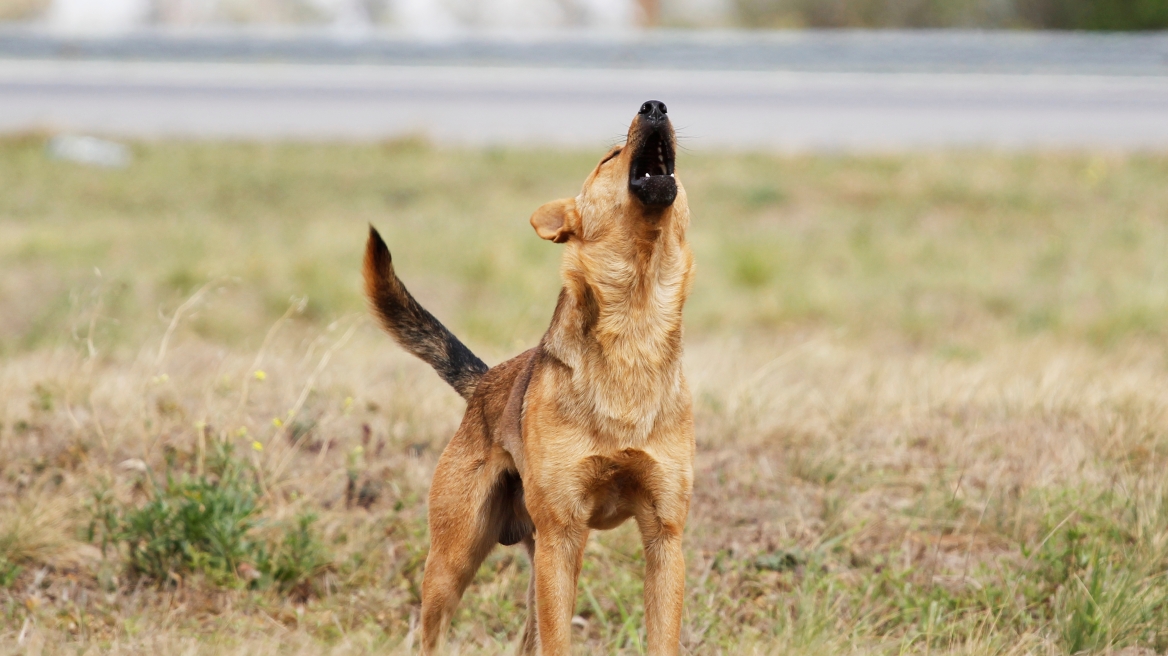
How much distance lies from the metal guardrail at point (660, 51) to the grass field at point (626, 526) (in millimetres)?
11895

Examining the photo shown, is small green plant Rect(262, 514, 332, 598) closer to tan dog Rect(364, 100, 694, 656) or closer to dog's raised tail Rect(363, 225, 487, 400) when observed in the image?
dog's raised tail Rect(363, 225, 487, 400)

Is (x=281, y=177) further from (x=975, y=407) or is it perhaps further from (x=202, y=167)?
(x=975, y=407)

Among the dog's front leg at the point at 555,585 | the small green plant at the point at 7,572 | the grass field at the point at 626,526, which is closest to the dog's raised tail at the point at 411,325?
the grass field at the point at 626,526

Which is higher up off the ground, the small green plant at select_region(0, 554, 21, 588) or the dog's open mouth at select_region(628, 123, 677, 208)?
the dog's open mouth at select_region(628, 123, 677, 208)

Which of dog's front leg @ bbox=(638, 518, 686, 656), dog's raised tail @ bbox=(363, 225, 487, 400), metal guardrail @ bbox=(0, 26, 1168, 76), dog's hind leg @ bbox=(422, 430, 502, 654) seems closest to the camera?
dog's front leg @ bbox=(638, 518, 686, 656)

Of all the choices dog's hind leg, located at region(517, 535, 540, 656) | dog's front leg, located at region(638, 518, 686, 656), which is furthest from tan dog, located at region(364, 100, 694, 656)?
dog's hind leg, located at region(517, 535, 540, 656)

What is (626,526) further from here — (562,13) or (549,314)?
(562,13)

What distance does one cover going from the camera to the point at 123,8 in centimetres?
2661

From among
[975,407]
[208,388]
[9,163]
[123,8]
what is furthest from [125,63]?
[975,407]

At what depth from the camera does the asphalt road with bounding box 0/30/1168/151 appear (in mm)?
16484

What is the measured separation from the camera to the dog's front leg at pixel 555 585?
2.93 meters

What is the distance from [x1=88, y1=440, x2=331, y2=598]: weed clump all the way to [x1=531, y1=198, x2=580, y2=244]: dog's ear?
5.41 feet

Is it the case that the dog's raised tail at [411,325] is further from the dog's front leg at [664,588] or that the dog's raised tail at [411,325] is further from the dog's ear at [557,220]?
the dog's front leg at [664,588]

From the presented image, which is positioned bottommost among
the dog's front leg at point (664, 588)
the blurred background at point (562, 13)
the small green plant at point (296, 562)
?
the small green plant at point (296, 562)
